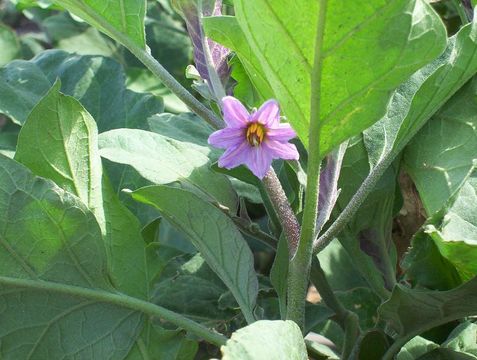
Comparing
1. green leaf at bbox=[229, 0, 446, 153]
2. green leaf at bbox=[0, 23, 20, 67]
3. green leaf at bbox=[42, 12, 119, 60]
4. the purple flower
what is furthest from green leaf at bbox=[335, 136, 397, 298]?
green leaf at bbox=[42, 12, 119, 60]

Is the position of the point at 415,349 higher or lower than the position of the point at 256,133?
lower

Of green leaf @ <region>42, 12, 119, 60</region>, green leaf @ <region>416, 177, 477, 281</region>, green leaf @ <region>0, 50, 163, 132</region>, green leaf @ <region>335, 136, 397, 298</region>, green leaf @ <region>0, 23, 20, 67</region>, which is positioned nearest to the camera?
green leaf @ <region>416, 177, 477, 281</region>

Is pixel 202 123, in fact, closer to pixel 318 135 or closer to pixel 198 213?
pixel 198 213

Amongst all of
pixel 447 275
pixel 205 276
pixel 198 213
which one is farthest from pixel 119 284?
pixel 447 275

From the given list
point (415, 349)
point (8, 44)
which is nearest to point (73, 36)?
point (8, 44)

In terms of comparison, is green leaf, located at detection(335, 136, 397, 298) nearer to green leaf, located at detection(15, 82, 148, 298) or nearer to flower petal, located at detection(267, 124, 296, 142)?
flower petal, located at detection(267, 124, 296, 142)

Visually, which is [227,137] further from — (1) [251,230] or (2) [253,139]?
(1) [251,230]
